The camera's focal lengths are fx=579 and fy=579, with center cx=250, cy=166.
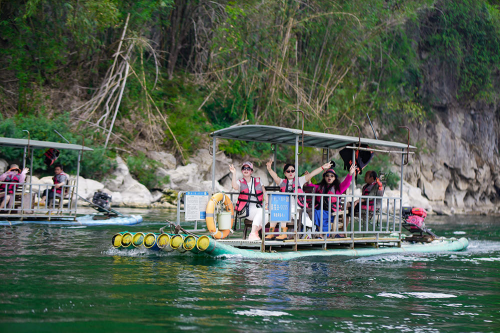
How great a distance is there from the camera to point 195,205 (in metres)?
9.91

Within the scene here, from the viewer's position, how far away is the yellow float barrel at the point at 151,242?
9266 mm

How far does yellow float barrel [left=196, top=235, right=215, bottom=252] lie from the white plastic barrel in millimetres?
852

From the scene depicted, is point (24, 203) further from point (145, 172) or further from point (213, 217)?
point (145, 172)

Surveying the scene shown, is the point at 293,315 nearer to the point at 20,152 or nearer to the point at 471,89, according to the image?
the point at 20,152

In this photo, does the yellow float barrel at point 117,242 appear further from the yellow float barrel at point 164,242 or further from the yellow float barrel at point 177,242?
the yellow float barrel at point 177,242

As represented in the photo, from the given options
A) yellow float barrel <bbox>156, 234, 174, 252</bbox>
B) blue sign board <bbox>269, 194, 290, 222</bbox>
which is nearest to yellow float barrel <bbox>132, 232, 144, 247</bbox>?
yellow float barrel <bbox>156, 234, 174, 252</bbox>

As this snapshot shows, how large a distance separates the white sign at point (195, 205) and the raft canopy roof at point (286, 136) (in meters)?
1.19

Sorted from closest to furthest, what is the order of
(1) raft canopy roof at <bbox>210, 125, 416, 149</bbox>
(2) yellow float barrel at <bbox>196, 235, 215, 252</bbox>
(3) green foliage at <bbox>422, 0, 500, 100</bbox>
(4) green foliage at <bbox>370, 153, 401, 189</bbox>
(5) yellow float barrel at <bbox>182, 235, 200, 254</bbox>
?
(2) yellow float barrel at <bbox>196, 235, 215, 252</bbox>, (5) yellow float barrel at <bbox>182, 235, 200, 254</bbox>, (1) raft canopy roof at <bbox>210, 125, 416, 149</bbox>, (4) green foliage at <bbox>370, 153, 401, 189</bbox>, (3) green foliage at <bbox>422, 0, 500, 100</bbox>

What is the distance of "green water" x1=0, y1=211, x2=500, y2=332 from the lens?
17.4ft

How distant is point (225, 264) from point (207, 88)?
70.0ft

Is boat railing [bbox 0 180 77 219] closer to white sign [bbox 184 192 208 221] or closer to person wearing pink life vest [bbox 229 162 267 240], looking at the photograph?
white sign [bbox 184 192 208 221]

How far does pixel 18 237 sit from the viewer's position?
11500 mm

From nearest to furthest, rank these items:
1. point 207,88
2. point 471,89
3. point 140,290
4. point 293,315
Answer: point 293,315, point 140,290, point 207,88, point 471,89

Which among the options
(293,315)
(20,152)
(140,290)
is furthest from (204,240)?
(20,152)
